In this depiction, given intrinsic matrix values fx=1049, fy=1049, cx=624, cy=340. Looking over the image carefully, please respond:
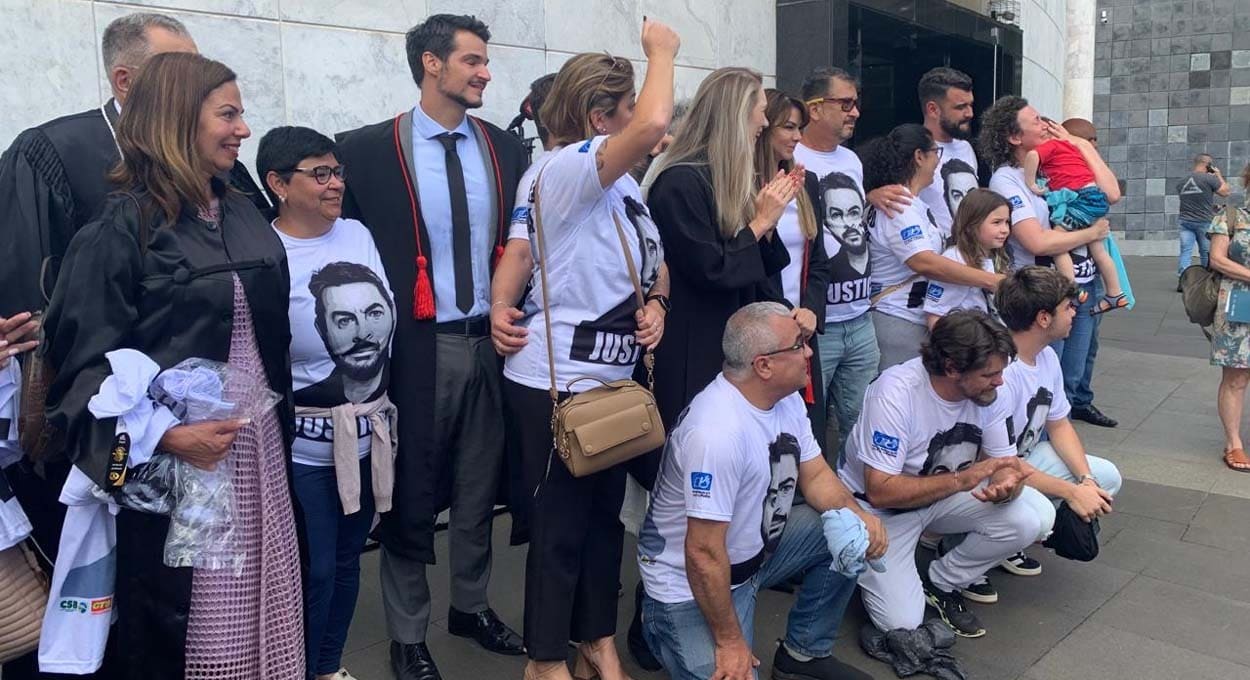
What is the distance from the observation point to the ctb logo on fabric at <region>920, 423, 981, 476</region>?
11.9ft

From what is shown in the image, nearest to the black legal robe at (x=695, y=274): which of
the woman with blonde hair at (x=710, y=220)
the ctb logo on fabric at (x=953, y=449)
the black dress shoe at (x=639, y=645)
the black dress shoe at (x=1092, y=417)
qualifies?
the woman with blonde hair at (x=710, y=220)

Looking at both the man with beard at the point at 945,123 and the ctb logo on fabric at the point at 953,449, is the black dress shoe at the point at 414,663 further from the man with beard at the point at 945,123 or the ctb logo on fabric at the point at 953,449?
the man with beard at the point at 945,123

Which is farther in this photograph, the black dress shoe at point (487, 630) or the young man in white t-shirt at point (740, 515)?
the black dress shoe at point (487, 630)

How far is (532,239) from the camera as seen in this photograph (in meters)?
3.05

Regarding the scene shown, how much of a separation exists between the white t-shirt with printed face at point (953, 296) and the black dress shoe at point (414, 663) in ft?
8.79

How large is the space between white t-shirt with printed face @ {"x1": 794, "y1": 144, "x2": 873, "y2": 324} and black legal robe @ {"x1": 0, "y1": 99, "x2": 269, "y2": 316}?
267 centimetres

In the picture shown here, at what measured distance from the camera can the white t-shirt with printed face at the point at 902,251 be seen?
184 inches

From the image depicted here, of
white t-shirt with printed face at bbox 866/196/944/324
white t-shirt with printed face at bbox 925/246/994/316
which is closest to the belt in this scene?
white t-shirt with printed face at bbox 866/196/944/324

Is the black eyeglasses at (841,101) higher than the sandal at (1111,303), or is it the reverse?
the black eyeglasses at (841,101)

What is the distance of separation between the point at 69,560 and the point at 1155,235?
71.0ft

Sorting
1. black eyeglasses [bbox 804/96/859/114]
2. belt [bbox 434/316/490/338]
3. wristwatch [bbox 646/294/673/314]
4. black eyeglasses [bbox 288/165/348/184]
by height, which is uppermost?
black eyeglasses [bbox 804/96/859/114]

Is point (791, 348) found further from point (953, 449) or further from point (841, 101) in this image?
point (841, 101)

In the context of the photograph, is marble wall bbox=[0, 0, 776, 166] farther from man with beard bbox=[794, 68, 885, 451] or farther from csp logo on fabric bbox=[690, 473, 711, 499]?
csp logo on fabric bbox=[690, 473, 711, 499]

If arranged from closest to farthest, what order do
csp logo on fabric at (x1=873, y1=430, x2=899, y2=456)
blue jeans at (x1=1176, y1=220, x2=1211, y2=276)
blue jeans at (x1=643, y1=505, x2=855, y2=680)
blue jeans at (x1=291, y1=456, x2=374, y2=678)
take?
blue jeans at (x1=291, y1=456, x2=374, y2=678) → blue jeans at (x1=643, y1=505, x2=855, y2=680) → csp logo on fabric at (x1=873, y1=430, x2=899, y2=456) → blue jeans at (x1=1176, y1=220, x2=1211, y2=276)
